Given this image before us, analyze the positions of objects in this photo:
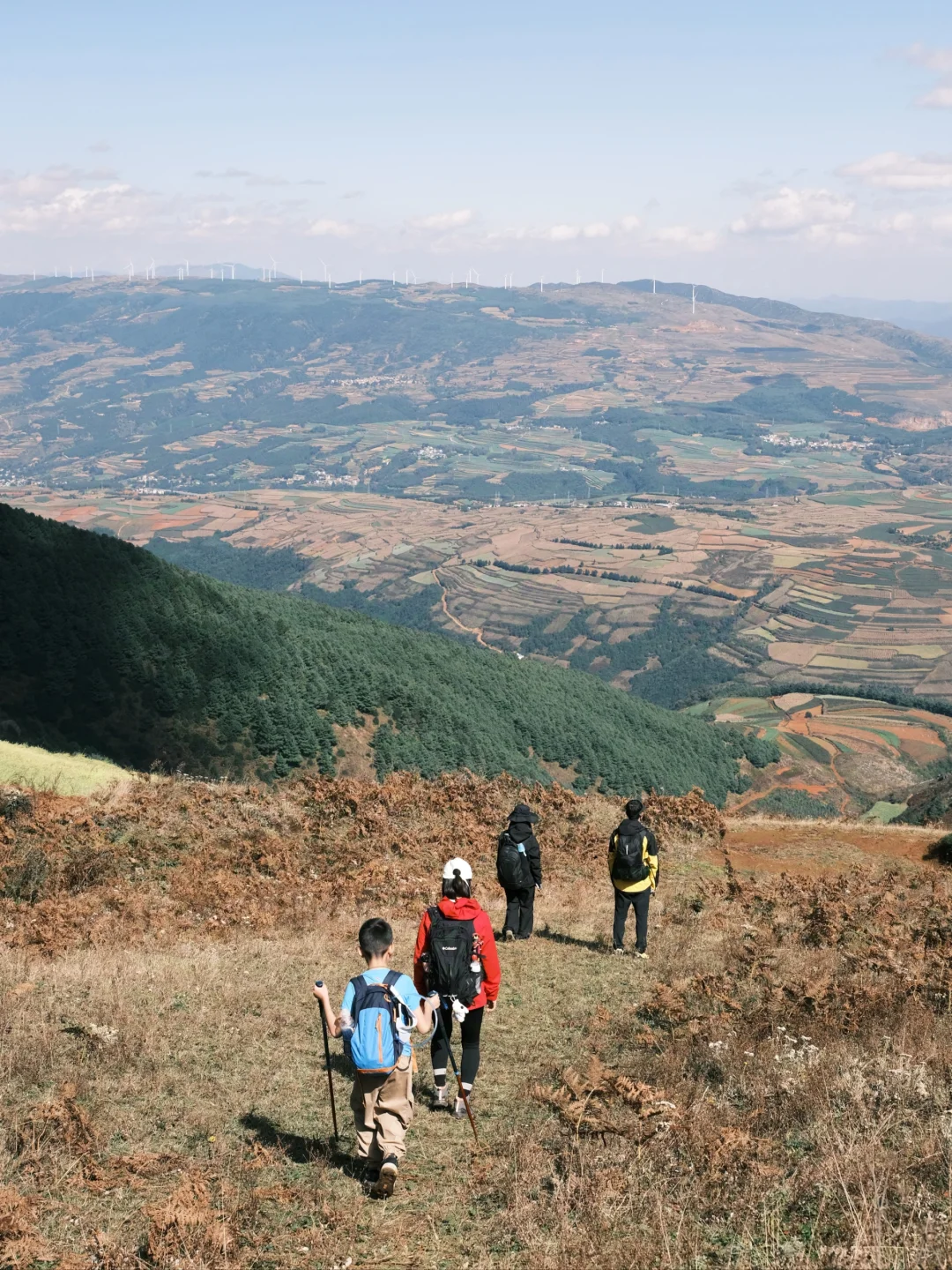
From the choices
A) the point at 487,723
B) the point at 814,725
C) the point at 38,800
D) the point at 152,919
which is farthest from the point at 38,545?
the point at 814,725

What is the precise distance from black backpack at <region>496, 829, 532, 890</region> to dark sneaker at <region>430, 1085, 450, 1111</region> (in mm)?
5382

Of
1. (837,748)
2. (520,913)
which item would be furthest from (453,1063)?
(837,748)

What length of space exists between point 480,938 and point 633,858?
652 centimetres

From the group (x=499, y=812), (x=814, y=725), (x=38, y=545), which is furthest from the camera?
(x=814, y=725)

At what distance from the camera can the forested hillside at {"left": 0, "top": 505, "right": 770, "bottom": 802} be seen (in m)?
48.8

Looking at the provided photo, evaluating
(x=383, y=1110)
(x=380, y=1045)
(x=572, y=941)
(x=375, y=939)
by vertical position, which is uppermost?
(x=375, y=939)

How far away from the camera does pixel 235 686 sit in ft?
183

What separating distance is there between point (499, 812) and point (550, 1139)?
17.8 m

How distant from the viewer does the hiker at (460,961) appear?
33.4 ft

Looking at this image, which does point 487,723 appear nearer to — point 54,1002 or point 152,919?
point 152,919

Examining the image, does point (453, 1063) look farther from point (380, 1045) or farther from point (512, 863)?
point (512, 863)

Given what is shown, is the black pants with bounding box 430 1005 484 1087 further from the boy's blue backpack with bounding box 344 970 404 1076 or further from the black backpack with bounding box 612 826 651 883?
the black backpack with bounding box 612 826 651 883

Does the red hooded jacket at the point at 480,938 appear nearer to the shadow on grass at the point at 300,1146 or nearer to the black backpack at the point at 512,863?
the shadow on grass at the point at 300,1146

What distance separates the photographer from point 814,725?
400 feet
